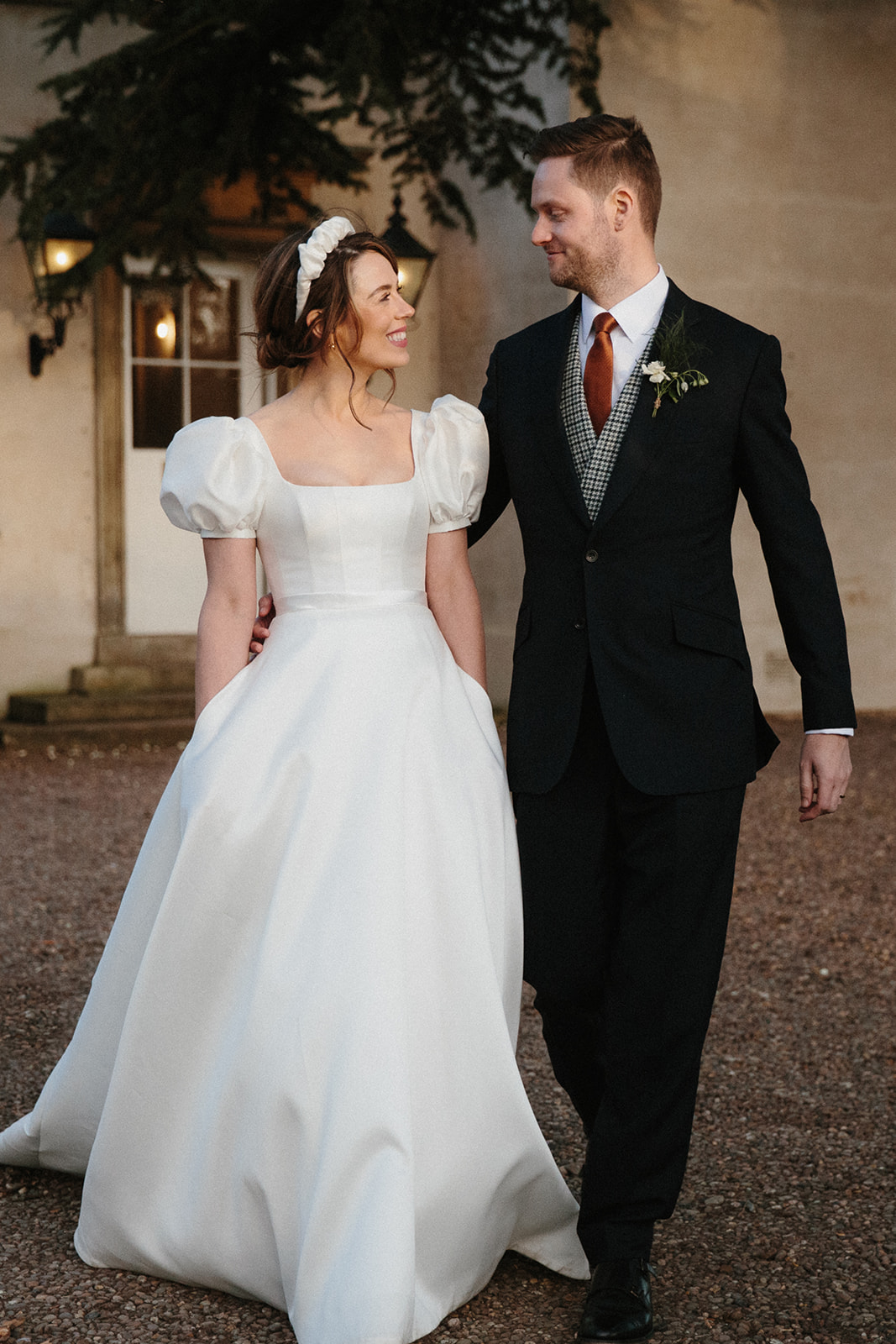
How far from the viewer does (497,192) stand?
9617 millimetres

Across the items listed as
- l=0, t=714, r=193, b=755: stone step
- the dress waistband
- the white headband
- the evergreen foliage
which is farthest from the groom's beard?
l=0, t=714, r=193, b=755: stone step

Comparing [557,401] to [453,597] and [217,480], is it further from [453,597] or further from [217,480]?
[217,480]

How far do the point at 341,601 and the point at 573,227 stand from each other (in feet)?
2.49

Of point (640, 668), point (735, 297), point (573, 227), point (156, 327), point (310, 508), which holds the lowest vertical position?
point (640, 668)

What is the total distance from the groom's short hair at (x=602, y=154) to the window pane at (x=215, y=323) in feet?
24.8

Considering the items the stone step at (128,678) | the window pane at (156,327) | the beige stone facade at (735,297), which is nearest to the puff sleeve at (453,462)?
the beige stone facade at (735,297)

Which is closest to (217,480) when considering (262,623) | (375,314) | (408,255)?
(262,623)

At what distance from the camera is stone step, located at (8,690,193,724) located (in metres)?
8.99

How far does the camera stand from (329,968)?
236cm

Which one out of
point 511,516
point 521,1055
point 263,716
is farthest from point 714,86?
point 263,716

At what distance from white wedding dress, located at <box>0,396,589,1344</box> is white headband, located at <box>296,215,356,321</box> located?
29 cm

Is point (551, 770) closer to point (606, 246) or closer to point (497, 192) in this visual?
point (606, 246)

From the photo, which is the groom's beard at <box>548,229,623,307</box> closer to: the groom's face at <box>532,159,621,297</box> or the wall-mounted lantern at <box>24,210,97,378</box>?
the groom's face at <box>532,159,621,297</box>

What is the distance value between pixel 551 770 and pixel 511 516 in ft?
23.0
